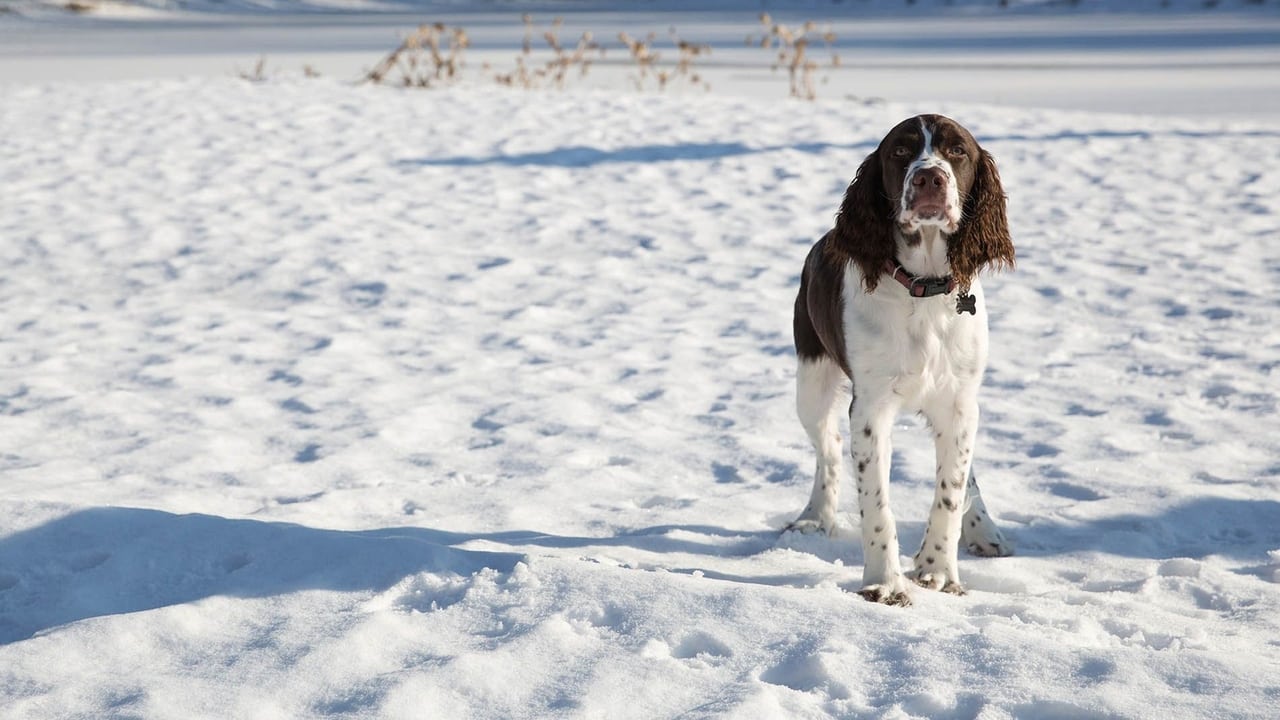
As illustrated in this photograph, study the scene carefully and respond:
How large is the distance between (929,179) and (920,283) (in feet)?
1.00

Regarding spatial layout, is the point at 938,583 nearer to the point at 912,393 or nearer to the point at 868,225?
the point at 912,393

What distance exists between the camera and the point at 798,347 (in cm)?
437

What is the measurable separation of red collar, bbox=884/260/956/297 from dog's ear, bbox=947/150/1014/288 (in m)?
0.03

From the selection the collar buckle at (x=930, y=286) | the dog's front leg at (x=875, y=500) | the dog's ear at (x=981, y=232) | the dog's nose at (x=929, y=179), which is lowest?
the dog's front leg at (x=875, y=500)

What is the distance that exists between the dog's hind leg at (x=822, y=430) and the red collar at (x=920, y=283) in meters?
0.69

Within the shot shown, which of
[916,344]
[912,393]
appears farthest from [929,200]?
[912,393]

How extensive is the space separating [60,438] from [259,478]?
3.38 ft

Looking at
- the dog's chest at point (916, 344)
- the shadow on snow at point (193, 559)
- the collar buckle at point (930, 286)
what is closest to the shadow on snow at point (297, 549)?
the shadow on snow at point (193, 559)

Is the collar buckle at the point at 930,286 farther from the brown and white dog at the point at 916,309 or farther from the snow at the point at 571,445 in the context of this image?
the snow at the point at 571,445

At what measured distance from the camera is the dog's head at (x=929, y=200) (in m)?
3.48

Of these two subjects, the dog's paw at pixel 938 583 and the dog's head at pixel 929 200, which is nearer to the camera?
the dog's head at pixel 929 200

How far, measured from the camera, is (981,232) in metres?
3.65

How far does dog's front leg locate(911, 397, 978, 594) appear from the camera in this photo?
149 inches

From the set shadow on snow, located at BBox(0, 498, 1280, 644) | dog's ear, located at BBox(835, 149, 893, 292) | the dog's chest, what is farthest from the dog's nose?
shadow on snow, located at BBox(0, 498, 1280, 644)
